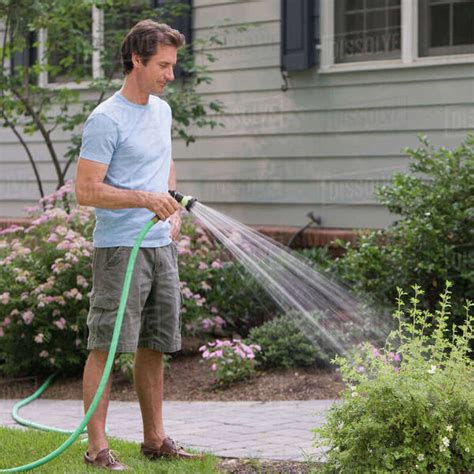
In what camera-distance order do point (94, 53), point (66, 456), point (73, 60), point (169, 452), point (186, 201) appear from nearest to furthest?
1. point (186, 201)
2. point (169, 452)
3. point (66, 456)
4. point (73, 60)
5. point (94, 53)

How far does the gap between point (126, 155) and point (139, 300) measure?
64 centimetres

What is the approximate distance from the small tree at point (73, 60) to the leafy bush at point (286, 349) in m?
2.78

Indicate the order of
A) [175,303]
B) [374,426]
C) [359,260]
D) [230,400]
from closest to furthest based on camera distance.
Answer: [374,426] < [175,303] < [230,400] < [359,260]

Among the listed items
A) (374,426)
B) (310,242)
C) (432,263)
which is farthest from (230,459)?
(310,242)

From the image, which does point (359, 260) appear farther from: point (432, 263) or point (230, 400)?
point (230, 400)

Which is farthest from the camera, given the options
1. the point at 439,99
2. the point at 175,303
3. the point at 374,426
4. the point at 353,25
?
the point at 353,25

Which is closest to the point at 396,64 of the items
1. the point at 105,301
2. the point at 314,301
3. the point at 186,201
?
the point at 314,301

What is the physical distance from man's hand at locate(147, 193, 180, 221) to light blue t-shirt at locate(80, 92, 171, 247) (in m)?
0.17

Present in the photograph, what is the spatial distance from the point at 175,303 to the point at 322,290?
9.59 ft

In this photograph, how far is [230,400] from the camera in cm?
692

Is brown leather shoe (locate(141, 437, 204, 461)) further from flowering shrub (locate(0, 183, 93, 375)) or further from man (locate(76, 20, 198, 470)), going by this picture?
flowering shrub (locate(0, 183, 93, 375))

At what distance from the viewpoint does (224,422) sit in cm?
604

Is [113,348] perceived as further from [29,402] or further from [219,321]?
[219,321]

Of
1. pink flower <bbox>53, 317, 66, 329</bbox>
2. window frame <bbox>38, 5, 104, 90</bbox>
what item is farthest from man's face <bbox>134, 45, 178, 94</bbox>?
window frame <bbox>38, 5, 104, 90</bbox>
